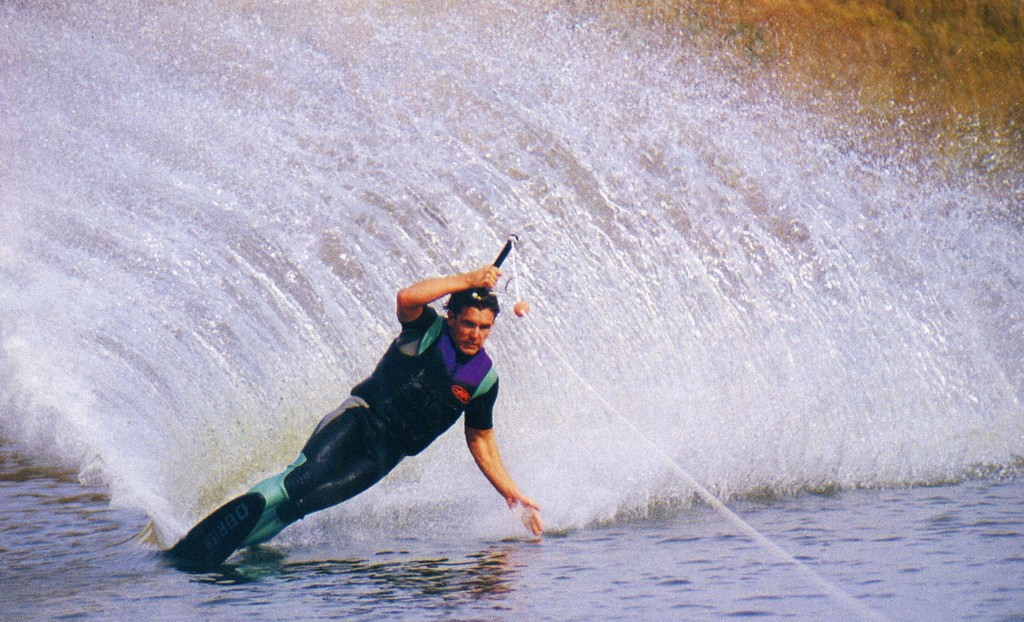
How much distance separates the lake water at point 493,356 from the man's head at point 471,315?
540 millimetres

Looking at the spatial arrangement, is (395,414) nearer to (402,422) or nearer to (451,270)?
(402,422)

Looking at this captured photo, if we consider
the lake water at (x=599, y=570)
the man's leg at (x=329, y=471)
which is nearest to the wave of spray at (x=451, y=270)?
the lake water at (x=599, y=570)

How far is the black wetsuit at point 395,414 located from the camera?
6.37 m

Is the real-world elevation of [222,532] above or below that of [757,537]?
above

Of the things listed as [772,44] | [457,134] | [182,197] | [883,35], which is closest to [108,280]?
[182,197]

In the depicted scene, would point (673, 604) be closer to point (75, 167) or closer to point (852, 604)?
point (852, 604)

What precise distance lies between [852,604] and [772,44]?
18.6m

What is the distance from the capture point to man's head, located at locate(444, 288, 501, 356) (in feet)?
19.9

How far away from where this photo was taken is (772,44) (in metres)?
22.5

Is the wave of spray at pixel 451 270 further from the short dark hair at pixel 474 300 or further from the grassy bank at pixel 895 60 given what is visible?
the grassy bank at pixel 895 60

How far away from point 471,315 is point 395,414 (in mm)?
737

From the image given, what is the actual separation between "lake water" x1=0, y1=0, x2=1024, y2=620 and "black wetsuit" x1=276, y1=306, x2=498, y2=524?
0.35 meters

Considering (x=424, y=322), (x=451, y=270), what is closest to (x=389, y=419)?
(x=424, y=322)

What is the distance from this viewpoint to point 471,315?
611 centimetres
